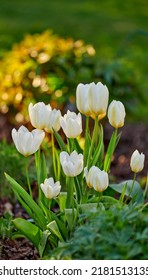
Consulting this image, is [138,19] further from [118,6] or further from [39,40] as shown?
[39,40]

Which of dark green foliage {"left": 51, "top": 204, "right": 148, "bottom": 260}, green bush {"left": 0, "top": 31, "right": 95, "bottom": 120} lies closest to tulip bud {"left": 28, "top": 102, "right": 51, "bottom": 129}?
dark green foliage {"left": 51, "top": 204, "right": 148, "bottom": 260}

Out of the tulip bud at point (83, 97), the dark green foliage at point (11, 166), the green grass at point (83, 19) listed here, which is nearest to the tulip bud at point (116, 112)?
the tulip bud at point (83, 97)

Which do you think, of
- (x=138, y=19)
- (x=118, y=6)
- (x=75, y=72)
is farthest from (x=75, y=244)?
(x=118, y=6)

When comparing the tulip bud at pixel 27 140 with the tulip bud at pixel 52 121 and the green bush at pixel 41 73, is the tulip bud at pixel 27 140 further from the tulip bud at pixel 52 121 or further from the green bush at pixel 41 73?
the green bush at pixel 41 73

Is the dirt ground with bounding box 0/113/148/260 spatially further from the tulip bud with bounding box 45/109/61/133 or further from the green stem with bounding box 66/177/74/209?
the tulip bud with bounding box 45/109/61/133
